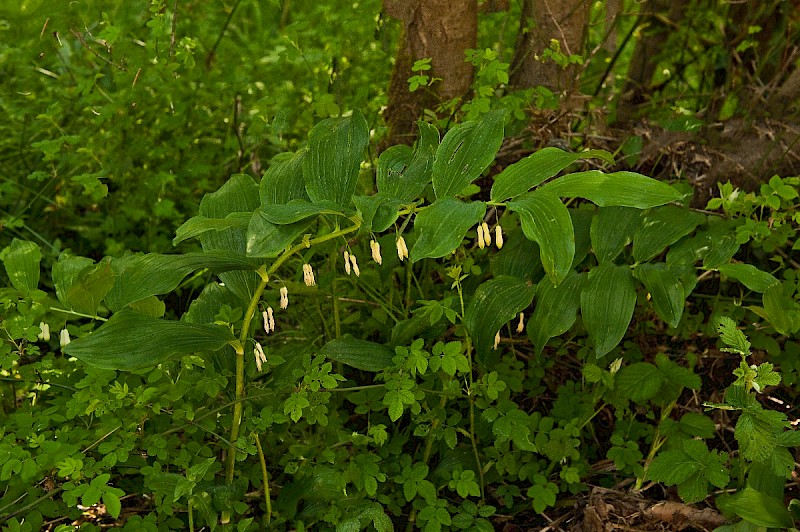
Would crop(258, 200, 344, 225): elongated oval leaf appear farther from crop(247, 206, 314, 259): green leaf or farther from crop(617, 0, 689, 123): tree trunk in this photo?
crop(617, 0, 689, 123): tree trunk

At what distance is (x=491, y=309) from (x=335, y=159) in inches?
20.0

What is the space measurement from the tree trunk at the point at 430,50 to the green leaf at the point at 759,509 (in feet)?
4.87

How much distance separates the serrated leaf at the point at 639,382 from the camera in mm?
2004

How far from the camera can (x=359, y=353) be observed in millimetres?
1894

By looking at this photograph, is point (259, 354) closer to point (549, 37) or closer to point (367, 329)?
point (367, 329)

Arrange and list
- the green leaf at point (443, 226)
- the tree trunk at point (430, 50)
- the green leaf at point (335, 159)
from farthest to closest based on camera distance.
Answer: the tree trunk at point (430, 50)
the green leaf at point (335, 159)
the green leaf at point (443, 226)

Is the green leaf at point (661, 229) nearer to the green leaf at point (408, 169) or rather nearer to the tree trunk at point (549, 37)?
the green leaf at point (408, 169)

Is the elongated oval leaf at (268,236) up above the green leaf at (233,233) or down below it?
above

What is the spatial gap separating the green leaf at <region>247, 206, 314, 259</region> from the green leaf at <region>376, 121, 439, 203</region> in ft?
0.70

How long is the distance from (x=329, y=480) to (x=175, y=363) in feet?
1.50

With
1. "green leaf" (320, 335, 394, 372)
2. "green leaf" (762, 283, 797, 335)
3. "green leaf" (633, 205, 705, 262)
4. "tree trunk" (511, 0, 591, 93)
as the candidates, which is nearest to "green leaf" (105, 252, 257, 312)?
"green leaf" (320, 335, 394, 372)

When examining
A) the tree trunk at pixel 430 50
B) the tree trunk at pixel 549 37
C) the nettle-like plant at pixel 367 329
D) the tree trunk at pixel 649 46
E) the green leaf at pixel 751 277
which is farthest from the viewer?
the tree trunk at pixel 649 46

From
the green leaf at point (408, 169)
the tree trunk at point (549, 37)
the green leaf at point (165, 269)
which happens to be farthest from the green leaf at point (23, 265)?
the tree trunk at point (549, 37)

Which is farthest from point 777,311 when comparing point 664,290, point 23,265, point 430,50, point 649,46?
point 649,46
